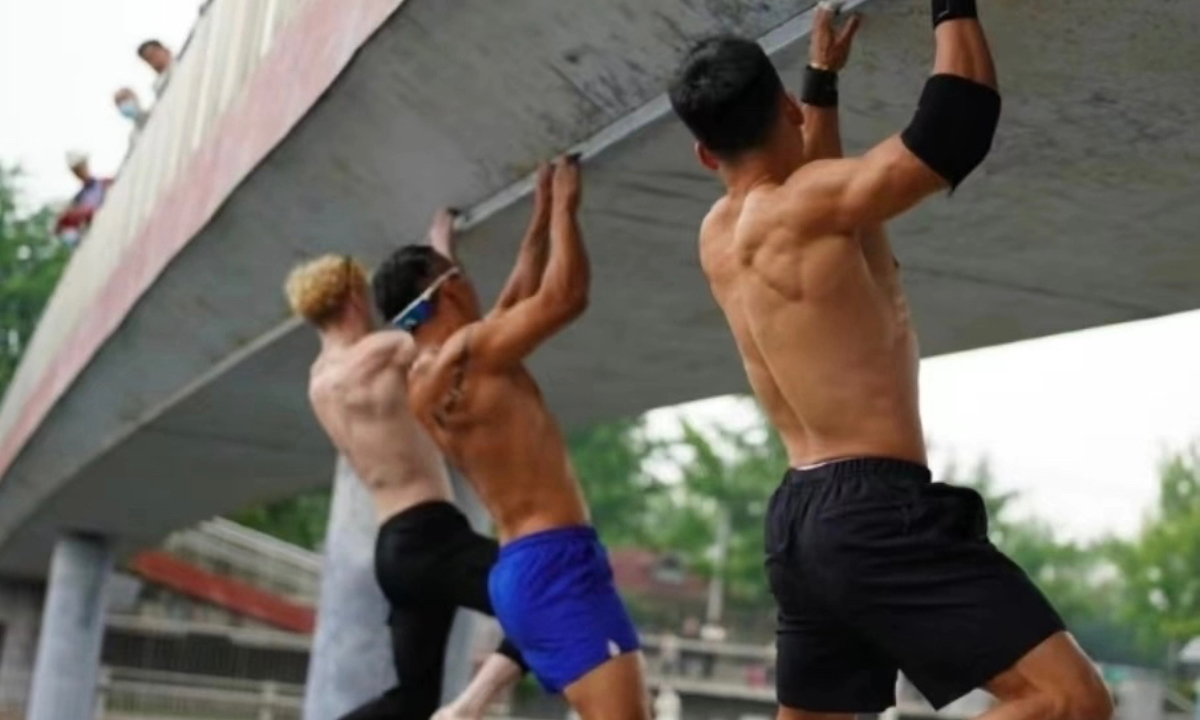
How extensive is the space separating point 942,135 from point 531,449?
8.87ft

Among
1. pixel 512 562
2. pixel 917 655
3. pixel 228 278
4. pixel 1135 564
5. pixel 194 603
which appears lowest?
pixel 917 655

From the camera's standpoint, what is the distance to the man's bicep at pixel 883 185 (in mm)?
3826

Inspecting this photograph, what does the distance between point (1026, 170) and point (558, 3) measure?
160 centimetres

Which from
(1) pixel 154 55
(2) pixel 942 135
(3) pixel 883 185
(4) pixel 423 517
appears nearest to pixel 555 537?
(4) pixel 423 517

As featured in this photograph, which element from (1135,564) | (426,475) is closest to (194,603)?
(1135,564)

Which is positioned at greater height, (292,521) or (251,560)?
(292,521)

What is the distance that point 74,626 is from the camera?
2433cm

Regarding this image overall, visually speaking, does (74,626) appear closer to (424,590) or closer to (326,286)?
(326,286)

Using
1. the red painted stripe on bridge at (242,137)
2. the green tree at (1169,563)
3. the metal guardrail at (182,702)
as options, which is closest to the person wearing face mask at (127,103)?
the red painted stripe on bridge at (242,137)

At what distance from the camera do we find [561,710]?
4200 cm

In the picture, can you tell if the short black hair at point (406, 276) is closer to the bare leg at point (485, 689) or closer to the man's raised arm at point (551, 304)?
the man's raised arm at point (551, 304)

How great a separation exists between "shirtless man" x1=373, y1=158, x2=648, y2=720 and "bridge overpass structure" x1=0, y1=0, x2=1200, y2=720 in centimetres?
58

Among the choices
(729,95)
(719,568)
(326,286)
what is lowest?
(729,95)

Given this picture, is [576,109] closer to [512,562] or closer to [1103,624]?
[512,562]
